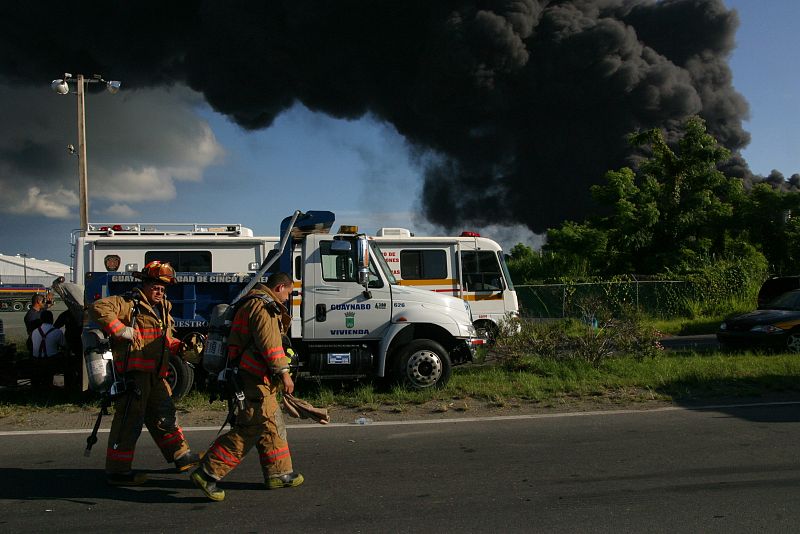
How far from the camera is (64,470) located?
5.45 meters

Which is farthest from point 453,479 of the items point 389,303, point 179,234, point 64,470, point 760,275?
point 760,275

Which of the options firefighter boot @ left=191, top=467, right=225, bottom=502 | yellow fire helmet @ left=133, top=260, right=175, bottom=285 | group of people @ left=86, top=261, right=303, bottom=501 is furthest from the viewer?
yellow fire helmet @ left=133, top=260, right=175, bottom=285

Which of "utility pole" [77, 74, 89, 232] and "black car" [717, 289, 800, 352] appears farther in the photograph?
"utility pole" [77, 74, 89, 232]

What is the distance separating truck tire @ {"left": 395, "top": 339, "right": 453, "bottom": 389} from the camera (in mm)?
8516

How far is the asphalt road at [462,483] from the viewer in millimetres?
4227

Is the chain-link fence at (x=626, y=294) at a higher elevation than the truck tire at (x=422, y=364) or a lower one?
higher

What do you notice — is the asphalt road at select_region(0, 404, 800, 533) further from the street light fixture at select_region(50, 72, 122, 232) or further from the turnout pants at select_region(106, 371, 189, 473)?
the street light fixture at select_region(50, 72, 122, 232)

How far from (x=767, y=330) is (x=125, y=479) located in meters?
10.5

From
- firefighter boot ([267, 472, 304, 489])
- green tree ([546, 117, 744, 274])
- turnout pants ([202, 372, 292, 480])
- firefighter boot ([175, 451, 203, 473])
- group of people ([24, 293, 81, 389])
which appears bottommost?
firefighter boot ([267, 472, 304, 489])

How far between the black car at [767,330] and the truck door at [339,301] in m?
6.83

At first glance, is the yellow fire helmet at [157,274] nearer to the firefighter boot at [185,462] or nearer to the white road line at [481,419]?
the firefighter boot at [185,462]

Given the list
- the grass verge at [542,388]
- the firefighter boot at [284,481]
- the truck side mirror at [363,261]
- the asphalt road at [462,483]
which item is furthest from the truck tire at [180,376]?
the firefighter boot at [284,481]

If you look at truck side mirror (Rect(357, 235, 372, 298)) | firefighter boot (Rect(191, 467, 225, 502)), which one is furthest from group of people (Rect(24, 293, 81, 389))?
firefighter boot (Rect(191, 467, 225, 502))

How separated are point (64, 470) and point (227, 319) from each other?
1.80m
